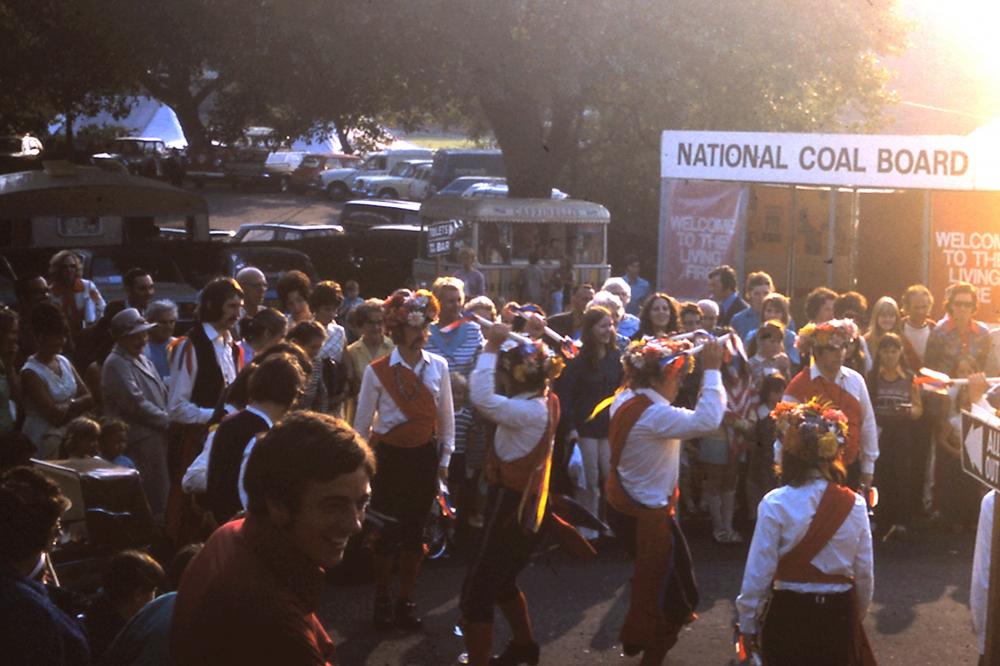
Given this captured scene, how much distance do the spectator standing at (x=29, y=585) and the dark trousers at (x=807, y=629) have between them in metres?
2.73

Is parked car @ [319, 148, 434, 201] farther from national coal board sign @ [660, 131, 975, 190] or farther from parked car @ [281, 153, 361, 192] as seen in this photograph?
national coal board sign @ [660, 131, 975, 190]

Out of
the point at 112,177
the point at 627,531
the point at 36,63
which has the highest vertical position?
the point at 36,63

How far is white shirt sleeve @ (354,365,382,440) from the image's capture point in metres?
8.40

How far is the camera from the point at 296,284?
10578 millimetres

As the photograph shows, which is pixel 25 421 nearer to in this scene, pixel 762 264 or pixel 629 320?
pixel 629 320

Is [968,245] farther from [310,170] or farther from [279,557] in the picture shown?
[310,170]

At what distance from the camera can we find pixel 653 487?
24.0 feet

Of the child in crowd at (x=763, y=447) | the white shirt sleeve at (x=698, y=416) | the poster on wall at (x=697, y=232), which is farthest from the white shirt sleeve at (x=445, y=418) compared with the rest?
the poster on wall at (x=697, y=232)

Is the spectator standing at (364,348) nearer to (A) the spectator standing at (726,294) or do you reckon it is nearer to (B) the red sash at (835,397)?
(B) the red sash at (835,397)

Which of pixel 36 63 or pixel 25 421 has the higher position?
pixel 36 63

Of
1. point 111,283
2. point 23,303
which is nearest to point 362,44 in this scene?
point 111,283

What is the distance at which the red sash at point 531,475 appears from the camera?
7328mm

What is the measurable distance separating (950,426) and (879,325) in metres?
0.95

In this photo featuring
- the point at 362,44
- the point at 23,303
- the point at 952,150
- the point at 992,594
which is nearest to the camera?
the point at 992,594
